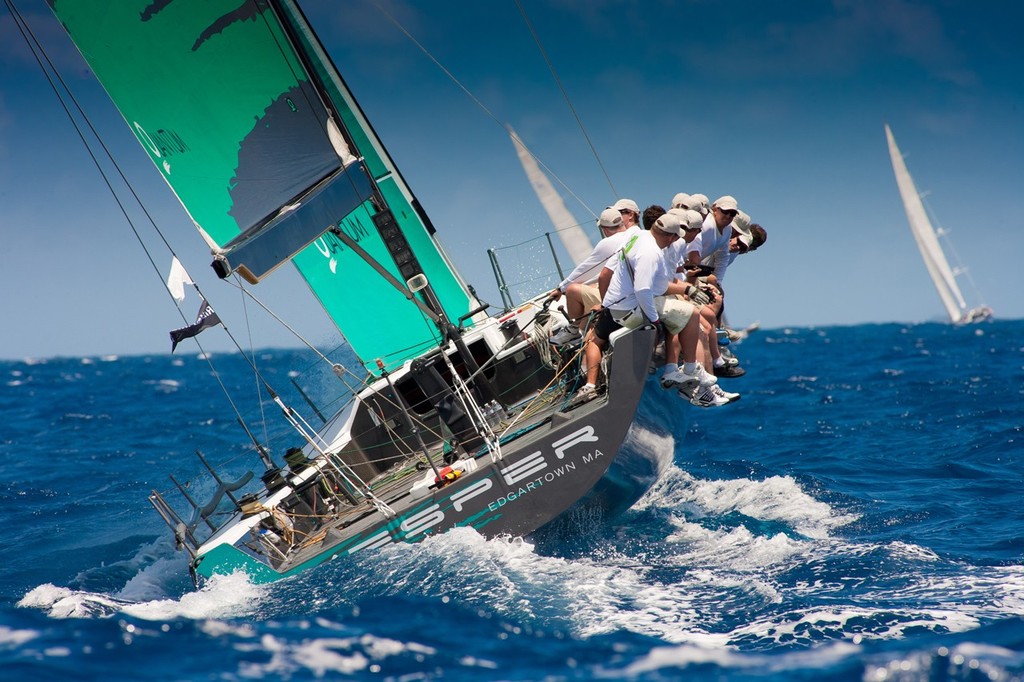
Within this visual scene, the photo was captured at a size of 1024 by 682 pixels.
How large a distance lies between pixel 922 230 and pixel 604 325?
39730mm

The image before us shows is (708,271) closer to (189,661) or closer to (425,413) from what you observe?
(425,413)

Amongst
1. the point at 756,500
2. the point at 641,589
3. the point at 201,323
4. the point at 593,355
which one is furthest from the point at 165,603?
the point at 756,500

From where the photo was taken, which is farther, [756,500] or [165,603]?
[756,500]

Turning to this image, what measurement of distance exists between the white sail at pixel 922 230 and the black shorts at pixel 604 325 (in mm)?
37103

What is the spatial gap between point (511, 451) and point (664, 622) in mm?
1655

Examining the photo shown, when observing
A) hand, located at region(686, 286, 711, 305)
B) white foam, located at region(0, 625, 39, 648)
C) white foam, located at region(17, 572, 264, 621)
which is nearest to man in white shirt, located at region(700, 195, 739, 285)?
hand, located at region(686, 286, 711, 305)

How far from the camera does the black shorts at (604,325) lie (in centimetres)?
629

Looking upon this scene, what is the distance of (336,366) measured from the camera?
8.41 m

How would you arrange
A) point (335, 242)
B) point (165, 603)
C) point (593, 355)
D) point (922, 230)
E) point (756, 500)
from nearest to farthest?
point (165, 603)
point (593, 355)
point (756, 500)
point (335, 242)
point (922, 230)

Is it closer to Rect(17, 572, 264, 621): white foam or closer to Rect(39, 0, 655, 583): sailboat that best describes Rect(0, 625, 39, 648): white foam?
Rect(17, 572, 264, 621): white foam

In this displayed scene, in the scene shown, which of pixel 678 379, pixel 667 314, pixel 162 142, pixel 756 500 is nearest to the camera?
pixel 667 314

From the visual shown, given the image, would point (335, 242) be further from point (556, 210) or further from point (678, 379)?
point (556, 210)

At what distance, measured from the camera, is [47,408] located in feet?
70.8

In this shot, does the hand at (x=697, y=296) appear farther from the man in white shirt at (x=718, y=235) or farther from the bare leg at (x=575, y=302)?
the bare leg at (x=575, y=302)
